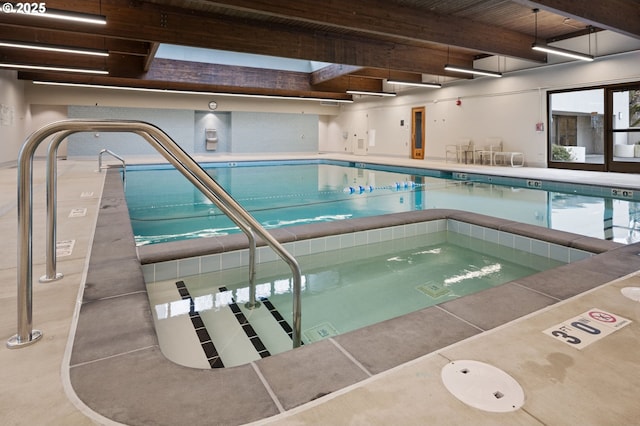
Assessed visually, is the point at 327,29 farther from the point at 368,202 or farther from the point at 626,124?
the point at 626,124

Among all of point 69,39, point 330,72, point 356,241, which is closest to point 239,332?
point 356,241

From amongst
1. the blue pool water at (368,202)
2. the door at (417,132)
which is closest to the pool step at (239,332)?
the blue pool water at (368,202)

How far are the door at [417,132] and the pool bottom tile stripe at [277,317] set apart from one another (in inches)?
491

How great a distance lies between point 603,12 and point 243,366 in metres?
7.53

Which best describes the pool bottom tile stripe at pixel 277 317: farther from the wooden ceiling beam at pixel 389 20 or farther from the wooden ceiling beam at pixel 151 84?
the wooden ceiling beam at pixel 151 84

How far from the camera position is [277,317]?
237 centimetres

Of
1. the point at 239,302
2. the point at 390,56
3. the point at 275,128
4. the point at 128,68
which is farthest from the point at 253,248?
the point at 275,128

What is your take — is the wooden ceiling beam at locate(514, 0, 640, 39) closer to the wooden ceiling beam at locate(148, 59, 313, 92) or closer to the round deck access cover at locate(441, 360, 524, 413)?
the round deck access cover at locate(441, 360, 524, 413)

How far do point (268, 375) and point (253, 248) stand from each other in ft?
3.79

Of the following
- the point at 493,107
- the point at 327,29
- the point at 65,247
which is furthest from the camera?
the point at 493,107

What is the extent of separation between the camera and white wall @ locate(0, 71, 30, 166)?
1032cm

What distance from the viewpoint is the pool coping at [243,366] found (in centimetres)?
104

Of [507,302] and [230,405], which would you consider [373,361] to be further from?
[507,302]

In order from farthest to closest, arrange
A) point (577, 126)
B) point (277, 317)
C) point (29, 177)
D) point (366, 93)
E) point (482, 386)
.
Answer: point (366, 93) < point (577, 126) < point (277, 317) < point (29, 177) < point (482, 386)
